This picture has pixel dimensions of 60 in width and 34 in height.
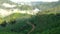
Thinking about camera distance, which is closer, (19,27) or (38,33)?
(38,33)

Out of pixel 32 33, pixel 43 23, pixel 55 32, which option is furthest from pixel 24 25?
pixel 55 32

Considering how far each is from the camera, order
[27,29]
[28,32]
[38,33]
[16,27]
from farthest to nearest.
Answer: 1. [16,27]
2. [27,29]
3. [28,32]
4. [38,33]

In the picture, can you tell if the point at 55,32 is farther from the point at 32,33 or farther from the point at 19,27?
the point at 19,27

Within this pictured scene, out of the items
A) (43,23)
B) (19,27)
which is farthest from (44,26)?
(19,27)

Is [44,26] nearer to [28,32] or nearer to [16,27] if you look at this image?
[28,32]

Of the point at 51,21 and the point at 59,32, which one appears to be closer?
the point at 59,32

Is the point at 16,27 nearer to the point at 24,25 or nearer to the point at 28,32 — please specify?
the point at 24,25

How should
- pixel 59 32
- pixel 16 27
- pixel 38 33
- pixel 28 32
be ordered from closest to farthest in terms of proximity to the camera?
pixel 59 32 → pixel 38 33 → pixel 28 32 → pixel 16 27

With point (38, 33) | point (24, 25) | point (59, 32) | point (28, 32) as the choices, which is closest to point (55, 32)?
point (59, 32)

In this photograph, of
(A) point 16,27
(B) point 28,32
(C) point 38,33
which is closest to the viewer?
(C) point 38,33
